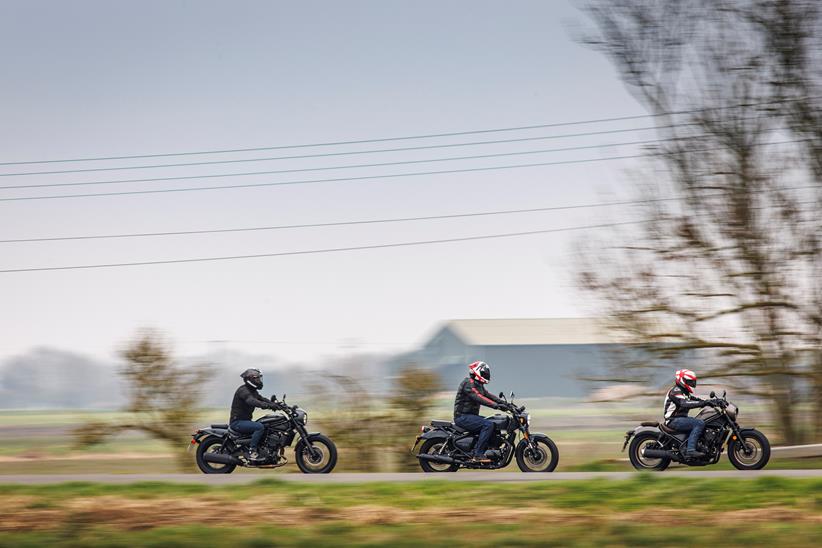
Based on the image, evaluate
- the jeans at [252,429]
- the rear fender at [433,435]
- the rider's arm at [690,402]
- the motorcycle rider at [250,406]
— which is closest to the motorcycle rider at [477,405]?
the rear fender at [433,435]

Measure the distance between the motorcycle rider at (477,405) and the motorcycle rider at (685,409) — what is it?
288cm

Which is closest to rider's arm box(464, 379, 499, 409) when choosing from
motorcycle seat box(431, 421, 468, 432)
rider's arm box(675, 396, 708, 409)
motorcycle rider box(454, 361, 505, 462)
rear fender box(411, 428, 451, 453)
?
motorcycle rider box(454, 361, 505, 462)

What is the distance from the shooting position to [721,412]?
17.8m

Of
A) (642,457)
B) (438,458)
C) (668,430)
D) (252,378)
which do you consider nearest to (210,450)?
(252,378)

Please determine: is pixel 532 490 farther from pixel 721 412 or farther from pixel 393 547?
pixel 721 412

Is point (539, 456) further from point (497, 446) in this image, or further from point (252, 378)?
point (252, 378)

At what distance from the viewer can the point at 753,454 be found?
17.5 metres

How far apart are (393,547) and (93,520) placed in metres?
3.91

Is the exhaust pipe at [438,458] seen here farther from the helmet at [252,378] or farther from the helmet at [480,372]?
the helmet at [252,378]

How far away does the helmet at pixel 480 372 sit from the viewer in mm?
18328

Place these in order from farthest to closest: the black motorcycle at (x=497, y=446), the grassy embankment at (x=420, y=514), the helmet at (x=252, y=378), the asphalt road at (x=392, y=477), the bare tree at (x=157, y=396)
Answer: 1. the bare tree at (x=157, y=396)
2. the helmet at (x=252, y=378)
3. the black motorcycle at (x=497, y=446)
4. the asphalt road at (x=392, y=477)
5. the grassy embankment at (x=420, y=514)

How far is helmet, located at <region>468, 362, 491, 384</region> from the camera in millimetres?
18328

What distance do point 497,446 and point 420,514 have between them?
677cm

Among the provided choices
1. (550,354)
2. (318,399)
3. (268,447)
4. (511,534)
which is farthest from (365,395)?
(550,354)
